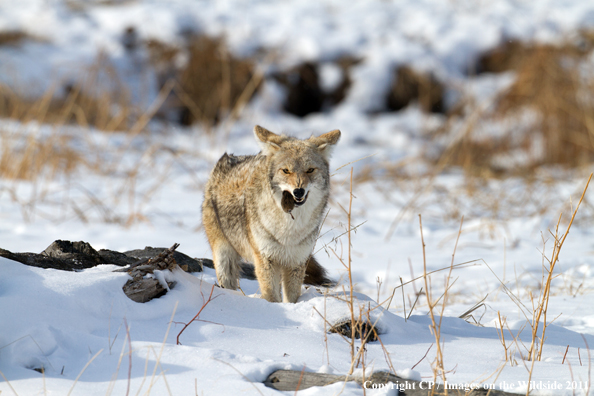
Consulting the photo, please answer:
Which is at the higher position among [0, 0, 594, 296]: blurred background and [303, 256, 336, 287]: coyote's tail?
[0, 0, 594, 296]: blurred background

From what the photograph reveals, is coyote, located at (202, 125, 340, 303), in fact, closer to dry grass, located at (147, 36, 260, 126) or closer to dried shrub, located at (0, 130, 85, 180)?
dried shrub, located at (0, 130, 85, 180)

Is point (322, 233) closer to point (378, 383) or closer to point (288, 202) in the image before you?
point (288, 202)

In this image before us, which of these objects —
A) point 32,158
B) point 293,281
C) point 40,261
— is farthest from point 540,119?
point 40,261

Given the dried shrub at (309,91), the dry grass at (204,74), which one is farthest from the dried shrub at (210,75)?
the dried shrub at (309,91)

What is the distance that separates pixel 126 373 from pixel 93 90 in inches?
441

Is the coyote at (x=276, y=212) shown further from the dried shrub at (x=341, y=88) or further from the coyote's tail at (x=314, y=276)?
the dried shrub at (x=341, y=88)

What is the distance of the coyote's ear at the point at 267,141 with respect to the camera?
12.9 ft

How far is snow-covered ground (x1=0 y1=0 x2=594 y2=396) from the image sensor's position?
2445 mm

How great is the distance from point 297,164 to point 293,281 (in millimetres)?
875

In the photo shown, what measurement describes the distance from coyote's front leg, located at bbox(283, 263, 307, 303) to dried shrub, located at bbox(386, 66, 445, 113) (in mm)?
10593

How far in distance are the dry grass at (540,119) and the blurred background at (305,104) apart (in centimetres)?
3

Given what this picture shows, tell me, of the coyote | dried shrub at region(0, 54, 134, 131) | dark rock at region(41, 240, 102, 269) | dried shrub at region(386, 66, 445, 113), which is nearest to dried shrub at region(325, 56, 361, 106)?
dried shrub at region(386, 66, 445, 113)

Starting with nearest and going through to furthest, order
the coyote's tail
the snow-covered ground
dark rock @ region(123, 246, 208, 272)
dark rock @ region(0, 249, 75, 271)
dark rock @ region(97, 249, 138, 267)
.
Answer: the snow-covered ground
dark rock @ region(0, 249, 75, 271)
dark rock @ region(97, 249, 138, 267)
dark rock @ region(123, 246, 208, 272)
the coyote's tail

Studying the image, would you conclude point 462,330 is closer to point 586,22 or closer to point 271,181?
point 271,181
